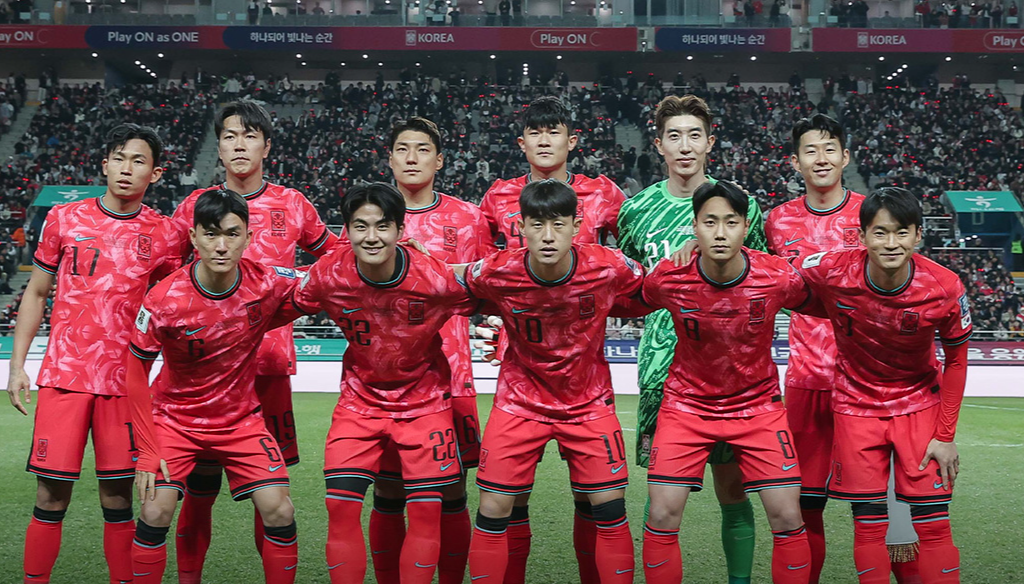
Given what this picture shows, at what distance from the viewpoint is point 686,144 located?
14.8 ft

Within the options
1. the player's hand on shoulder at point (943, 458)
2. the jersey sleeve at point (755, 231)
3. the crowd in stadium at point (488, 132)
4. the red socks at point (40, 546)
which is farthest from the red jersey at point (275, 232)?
the crowd in stadium at point (488, 132)

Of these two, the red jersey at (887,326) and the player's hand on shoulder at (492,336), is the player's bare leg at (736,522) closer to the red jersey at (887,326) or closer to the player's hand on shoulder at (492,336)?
the red jersey at (887,326)

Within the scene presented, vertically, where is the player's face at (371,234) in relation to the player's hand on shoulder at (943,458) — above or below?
above

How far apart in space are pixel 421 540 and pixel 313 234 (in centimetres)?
191

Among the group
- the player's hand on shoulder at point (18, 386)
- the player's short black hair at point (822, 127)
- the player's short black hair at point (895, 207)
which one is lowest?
the player's hand on shoulder at point (18, 386)

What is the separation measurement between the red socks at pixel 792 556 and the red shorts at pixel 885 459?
0.93 ft

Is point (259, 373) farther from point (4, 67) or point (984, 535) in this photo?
point (4, 67)

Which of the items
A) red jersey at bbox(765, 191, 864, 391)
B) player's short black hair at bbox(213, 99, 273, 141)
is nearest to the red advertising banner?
player's short black hair at bbox(213, 99, 273, 141)

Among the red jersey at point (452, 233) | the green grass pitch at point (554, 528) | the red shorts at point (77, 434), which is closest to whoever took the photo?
the red shorts at point (77, 434)

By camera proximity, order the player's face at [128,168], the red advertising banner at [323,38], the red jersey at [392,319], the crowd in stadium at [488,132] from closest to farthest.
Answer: the red jersey at [392,319] < the player's face at [128,168] < the crowd in stadium at [488,132] < the red advertising banner at [323,38]

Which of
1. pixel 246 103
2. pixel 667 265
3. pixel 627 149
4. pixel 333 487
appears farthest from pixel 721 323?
pixel 627 149

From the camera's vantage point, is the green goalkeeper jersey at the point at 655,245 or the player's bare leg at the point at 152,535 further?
the green goalkeeper jersey at the point at 655,245

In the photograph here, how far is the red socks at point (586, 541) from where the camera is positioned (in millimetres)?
4262

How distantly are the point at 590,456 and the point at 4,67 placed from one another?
108ft
